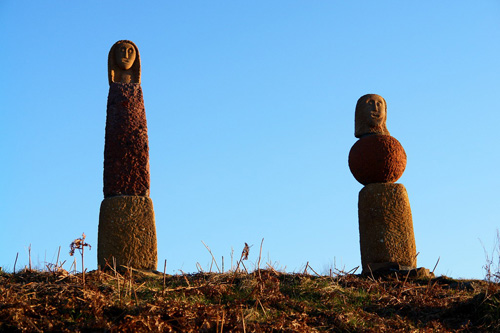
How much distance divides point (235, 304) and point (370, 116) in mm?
5609

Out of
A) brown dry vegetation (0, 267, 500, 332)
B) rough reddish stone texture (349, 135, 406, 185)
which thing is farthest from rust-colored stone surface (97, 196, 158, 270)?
rough reddish stone texture (349, 135, 406, 185)

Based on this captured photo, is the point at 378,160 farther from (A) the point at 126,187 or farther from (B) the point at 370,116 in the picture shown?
(A) the point at 126,187

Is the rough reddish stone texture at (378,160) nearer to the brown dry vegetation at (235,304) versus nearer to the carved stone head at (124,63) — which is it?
the brown dry vegetation at (235,304)

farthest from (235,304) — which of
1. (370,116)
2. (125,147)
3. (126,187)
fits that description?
(370,116)

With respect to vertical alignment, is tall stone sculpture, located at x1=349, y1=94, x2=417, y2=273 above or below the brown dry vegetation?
above

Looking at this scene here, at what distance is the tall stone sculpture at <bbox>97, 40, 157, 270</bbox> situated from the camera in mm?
7922

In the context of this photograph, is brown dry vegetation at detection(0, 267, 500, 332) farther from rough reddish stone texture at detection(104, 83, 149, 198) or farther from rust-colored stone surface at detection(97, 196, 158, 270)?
rough reddish stone texture at detection(104, 83, 149, 198)

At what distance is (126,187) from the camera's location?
8.19 m

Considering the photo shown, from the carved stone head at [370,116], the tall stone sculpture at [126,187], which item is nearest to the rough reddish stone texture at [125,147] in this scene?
the tall stone sculpture at [126,187]

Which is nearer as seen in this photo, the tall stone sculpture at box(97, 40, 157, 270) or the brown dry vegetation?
the brown dry vegetation

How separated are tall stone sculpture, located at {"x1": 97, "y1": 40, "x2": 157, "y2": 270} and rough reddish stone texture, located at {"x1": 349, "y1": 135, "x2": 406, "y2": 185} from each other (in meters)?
3.46

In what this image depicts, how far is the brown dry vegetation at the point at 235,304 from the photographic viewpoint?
168 inches

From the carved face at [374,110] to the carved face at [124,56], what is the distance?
3.93m

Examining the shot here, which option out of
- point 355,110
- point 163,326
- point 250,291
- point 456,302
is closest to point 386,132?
point 355,110
